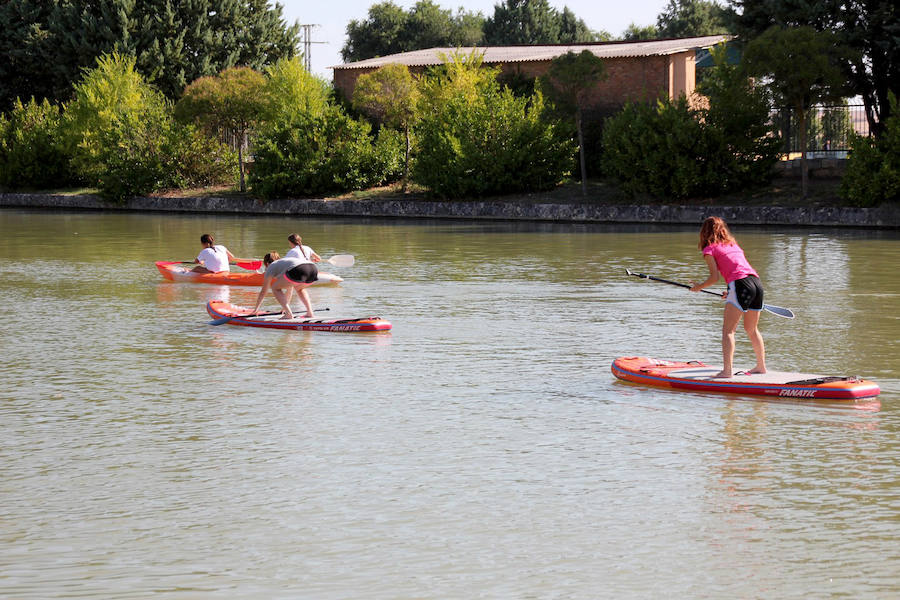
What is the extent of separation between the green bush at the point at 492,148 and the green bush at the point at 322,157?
4.27m

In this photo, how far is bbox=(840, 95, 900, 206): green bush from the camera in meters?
35.4

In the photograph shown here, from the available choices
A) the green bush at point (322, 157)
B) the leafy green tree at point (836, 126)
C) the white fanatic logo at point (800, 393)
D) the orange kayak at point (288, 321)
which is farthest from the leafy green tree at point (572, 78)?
the white fanatic logo at point (800, 393)

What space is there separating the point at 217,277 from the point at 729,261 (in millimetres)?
12706

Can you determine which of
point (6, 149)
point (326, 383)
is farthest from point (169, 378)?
point (6, 149)

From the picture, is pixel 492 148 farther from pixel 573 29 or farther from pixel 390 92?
pixel 573 29

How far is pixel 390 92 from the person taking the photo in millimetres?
49469

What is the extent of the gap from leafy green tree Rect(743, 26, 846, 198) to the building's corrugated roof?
40.7ft

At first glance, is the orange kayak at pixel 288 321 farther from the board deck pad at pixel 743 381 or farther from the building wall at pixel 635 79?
the building wall at pixel 635 79

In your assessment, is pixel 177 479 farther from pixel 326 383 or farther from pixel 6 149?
pixel 6 149

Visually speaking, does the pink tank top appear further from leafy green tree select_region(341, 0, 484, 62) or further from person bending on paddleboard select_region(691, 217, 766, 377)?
leafy green tree select_region(341, 0, 484, 62)

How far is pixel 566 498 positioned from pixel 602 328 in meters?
8.00

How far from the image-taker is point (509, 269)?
→ 24.4 m

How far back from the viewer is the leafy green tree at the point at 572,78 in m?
42.8

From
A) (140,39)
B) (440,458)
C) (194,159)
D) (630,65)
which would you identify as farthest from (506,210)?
(440,458)
